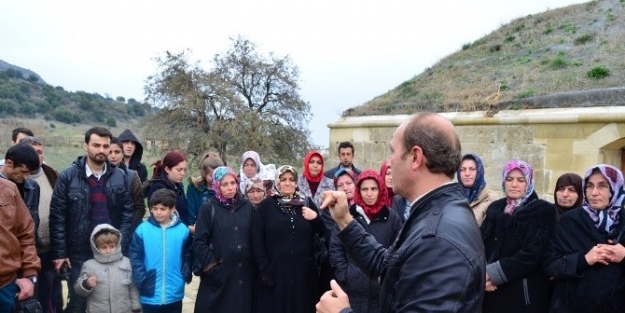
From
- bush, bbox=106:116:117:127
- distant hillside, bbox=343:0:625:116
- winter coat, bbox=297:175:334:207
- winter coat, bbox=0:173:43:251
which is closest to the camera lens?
winter coat, bbox=0:173:43:251

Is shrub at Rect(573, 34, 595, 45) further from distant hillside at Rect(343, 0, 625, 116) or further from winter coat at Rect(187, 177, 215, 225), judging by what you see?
winter coat at Rect(187, 177, 215, 225)

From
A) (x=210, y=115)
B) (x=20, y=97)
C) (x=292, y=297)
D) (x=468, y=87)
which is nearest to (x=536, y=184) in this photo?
(x=468, y=87)

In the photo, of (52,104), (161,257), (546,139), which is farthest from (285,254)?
(52,104)

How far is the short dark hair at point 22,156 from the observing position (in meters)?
3.79

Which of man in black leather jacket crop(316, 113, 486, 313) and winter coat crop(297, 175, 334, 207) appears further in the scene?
winter coat crop(297, 175, 334, 207)

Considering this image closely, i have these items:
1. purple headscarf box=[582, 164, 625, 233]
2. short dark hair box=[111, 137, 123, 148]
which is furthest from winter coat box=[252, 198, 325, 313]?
purple headscarf box=[582, 164, 625, 233]

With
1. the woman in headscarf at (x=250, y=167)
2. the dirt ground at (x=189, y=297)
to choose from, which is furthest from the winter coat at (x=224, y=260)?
the dirt ground at (x=189, y=297)

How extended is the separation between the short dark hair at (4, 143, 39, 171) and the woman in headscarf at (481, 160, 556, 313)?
12.0ft

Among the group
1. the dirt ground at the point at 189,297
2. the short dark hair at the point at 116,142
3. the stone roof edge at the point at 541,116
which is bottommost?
the dirt ground at the point at 189,297

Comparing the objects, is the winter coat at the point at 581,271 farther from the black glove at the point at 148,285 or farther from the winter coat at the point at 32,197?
the winter coat at the point at 32,197

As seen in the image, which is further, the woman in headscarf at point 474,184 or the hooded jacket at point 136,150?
the hooded jacket at point 136,150

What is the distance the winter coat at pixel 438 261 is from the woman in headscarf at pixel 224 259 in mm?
2710

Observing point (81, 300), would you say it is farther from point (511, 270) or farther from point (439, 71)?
point (439, 71)

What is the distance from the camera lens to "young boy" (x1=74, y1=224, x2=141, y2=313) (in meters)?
4.12
